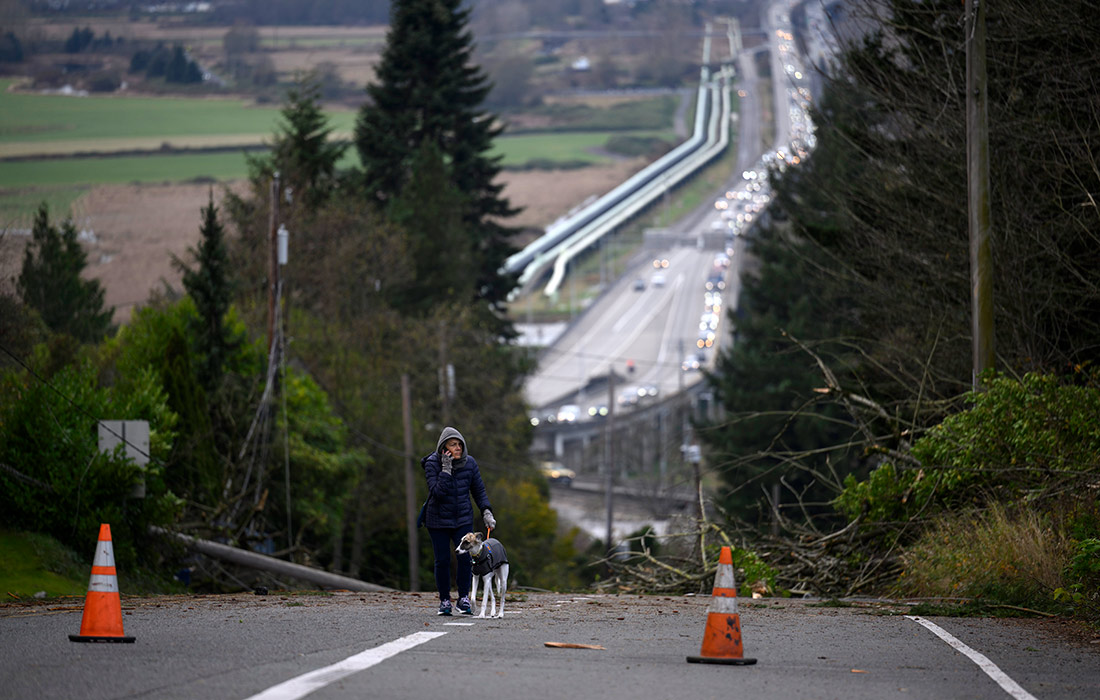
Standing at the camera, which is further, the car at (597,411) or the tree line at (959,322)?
the car at (597,411)

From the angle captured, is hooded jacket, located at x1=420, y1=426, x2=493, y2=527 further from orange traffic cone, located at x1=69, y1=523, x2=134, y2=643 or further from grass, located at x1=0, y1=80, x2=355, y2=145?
grass, located at x1=0, y1=80, x2=355, y2=145

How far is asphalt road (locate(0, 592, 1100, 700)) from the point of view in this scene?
8.15m

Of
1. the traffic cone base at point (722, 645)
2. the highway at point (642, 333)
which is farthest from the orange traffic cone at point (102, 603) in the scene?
the highway at point (642, 333)

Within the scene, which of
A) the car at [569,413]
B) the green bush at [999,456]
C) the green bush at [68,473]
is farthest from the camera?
the car at [569,413]

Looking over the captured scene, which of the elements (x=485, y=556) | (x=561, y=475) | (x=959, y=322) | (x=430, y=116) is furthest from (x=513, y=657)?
(x=561, y=475)

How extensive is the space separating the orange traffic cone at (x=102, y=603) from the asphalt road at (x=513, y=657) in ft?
0.69

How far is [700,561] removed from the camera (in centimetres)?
2116

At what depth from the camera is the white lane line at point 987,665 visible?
28.2 ft

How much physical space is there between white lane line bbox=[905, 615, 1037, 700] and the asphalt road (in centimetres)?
2

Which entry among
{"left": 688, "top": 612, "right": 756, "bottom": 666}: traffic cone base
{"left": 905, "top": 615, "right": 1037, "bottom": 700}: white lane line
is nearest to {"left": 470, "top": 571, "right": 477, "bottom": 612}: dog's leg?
{"left": 688, "top": 612, "right": 756, "bottom": 666}: traffic cone base

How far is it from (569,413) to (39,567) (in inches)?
3882

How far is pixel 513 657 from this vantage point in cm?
960

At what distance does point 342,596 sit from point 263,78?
15272 cm

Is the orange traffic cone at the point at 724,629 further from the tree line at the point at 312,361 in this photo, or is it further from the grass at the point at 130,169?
the grass at the point at 130,169
